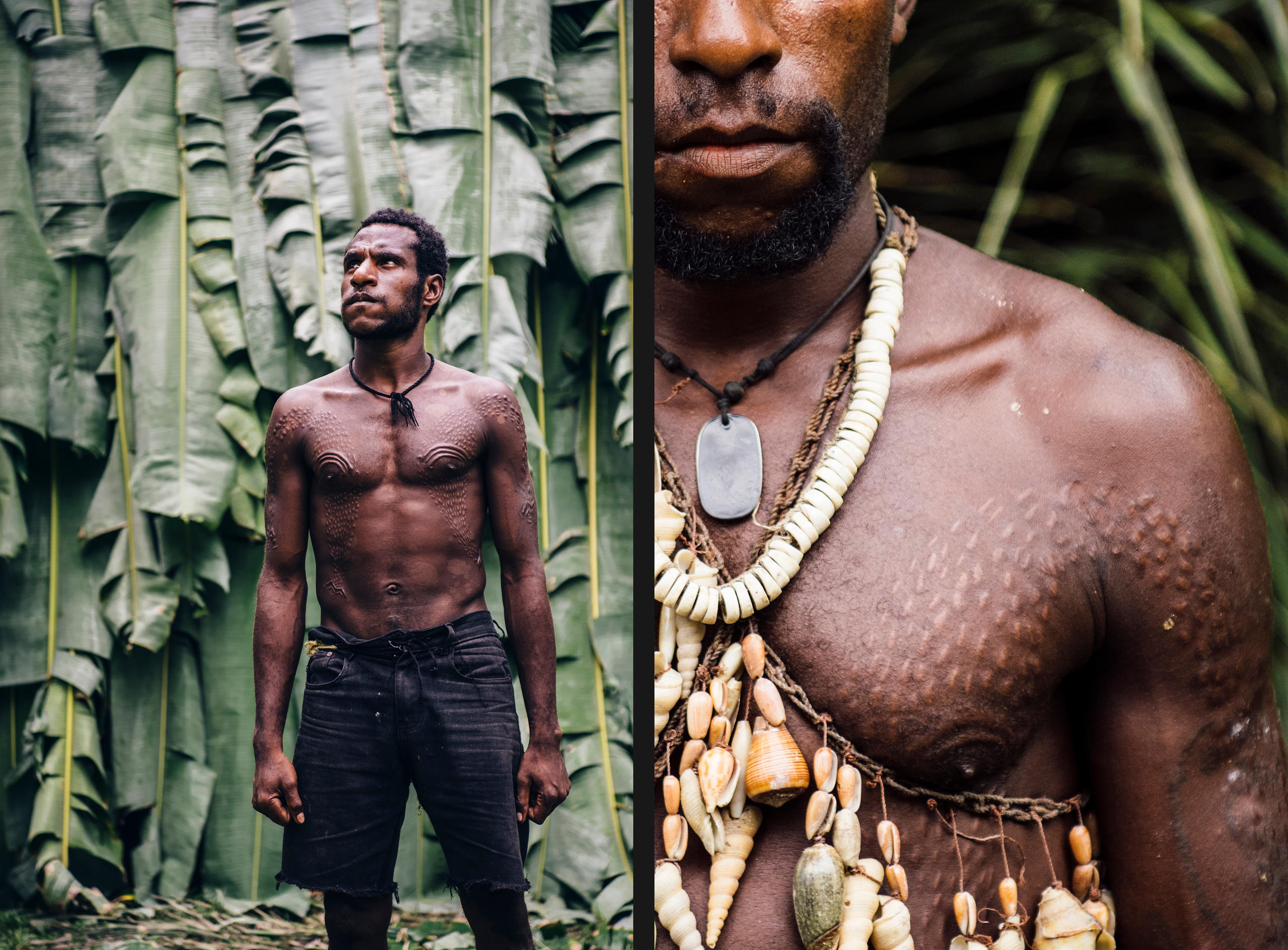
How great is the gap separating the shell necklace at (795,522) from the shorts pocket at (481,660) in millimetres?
181

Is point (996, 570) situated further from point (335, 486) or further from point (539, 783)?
point (335, 486)

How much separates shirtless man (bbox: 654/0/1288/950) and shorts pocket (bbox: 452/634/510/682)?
286 millimetres

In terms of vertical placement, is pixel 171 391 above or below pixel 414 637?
above

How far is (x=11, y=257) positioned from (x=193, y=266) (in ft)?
0.41

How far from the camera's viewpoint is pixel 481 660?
76cm

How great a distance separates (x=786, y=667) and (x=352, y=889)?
39 cm

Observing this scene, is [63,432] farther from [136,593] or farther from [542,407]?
[542,407]

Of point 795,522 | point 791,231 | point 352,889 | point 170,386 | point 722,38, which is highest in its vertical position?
point 722,38

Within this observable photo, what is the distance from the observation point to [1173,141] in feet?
4.95

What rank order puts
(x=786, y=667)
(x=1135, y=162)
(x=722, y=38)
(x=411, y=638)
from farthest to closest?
(x=1135, y=162) < (x=786, y=667) < (x=722, y=38) < (x=411, y=638)

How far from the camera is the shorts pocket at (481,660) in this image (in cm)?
75

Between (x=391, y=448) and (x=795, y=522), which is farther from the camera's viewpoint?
(x=795, y=522)

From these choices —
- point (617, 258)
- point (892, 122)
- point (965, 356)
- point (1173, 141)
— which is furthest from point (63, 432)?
point (892, 122)

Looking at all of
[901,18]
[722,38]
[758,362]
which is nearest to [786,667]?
[758,362]
